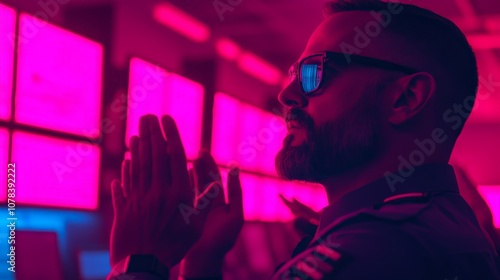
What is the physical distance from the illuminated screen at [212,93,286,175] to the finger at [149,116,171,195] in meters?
4.37

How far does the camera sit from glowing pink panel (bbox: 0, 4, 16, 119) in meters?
2.82

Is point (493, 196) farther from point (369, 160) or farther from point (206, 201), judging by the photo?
point (206, 201)

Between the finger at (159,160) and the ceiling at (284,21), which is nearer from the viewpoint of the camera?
the finger at (159,160)

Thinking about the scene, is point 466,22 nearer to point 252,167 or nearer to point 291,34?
point 291,34

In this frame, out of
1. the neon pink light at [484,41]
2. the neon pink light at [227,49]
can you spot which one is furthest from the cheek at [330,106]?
the neon pink light at [484,41]

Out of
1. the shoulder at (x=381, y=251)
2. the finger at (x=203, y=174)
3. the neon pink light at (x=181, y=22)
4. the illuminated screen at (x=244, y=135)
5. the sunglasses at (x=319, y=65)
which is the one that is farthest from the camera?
the illuminated screen at (x=244, y=135)

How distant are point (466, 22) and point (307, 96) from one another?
5.13 meters

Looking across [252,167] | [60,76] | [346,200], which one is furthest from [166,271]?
[252,167]

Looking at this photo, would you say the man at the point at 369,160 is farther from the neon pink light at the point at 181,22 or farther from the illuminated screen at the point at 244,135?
the illuminated screen at the point at 244,135

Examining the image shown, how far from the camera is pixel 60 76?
11.0 feet

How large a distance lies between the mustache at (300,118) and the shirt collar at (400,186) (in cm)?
14

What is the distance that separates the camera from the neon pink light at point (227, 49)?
5840 millimetres

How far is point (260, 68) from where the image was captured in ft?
22.5

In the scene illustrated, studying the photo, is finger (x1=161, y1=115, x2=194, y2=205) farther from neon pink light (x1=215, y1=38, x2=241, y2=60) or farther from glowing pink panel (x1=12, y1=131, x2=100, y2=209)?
neon pink light (x1=215, y1=38, x2=241, y2=60)
